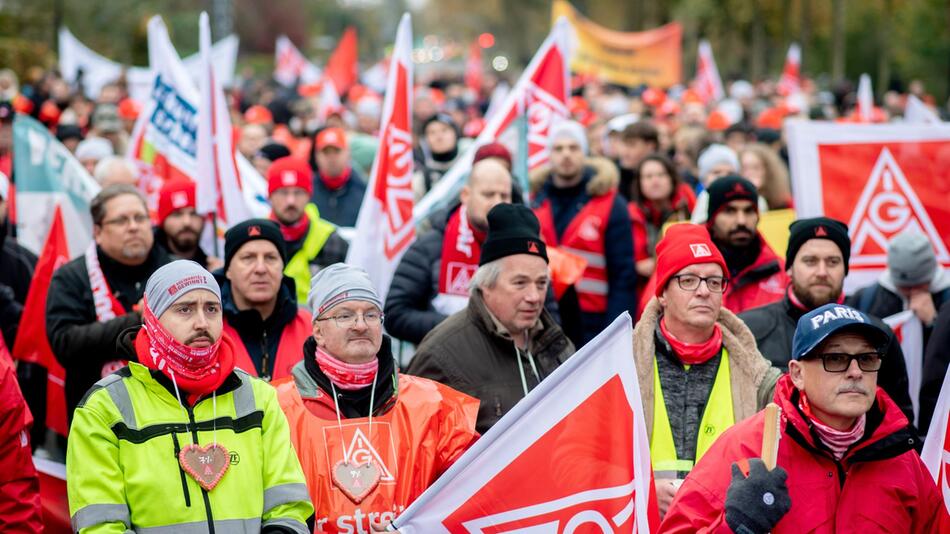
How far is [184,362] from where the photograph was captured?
459 centimetres

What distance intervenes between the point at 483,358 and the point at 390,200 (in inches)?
100

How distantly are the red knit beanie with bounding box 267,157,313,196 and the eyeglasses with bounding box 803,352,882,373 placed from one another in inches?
178

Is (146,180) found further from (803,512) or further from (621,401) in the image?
(803,512)

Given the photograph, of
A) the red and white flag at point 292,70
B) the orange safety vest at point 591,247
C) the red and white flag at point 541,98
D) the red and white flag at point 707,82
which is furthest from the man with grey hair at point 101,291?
the red and white flag at point 292,70

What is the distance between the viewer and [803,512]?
4184mm

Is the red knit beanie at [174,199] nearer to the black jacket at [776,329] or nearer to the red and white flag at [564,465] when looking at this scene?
the black jacket at [776,329]

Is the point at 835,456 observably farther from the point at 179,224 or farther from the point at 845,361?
the point at 179,224

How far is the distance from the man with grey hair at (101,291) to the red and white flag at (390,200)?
1.31 m

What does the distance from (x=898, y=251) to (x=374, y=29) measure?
75803mm

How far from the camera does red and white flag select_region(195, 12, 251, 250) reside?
8.25 metres

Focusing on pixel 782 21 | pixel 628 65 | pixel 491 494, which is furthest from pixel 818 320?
pixel 782 21

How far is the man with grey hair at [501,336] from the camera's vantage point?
222 inches

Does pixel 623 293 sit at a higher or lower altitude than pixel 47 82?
lower

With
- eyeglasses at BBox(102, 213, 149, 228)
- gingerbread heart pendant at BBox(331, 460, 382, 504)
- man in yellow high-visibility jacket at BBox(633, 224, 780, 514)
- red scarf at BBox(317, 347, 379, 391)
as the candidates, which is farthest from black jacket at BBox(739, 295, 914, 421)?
eyeglasses at BBox(102, 213, 149, 228)
